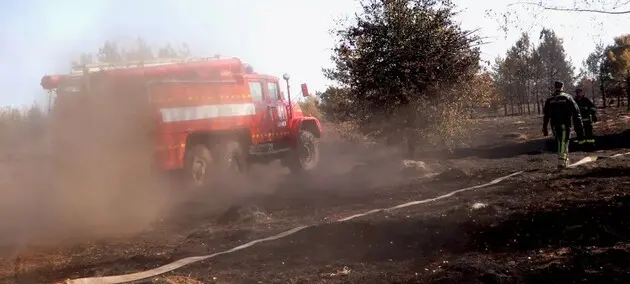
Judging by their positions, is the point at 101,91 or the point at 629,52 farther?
the point at 629,52

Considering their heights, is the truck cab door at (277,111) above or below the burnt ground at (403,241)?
above

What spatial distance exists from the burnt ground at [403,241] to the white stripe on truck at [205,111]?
7.15ft

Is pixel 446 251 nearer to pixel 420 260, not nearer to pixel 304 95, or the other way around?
pixel 420 260

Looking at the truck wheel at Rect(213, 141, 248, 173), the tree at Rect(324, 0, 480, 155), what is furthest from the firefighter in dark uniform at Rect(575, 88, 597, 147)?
the truck wheel at Rect(213, 141, 248, 173)

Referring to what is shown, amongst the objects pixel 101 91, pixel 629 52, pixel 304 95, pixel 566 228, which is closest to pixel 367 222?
pixel 566 228

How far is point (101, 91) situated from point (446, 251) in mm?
8403

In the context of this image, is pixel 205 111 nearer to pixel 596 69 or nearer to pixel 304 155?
pixel 304 155

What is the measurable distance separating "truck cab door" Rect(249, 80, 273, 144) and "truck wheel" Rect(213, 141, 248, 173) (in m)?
0.55

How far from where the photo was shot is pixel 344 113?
1522cm

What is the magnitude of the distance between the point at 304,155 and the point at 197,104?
4.58 metres

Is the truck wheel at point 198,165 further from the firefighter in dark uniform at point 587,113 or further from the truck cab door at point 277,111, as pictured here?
the firefighter in dark uniform at point 587,113

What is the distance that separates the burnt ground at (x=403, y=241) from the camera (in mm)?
4965

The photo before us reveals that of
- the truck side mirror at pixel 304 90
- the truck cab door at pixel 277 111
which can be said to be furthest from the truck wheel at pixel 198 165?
the truck side mirror at pixel 304 90

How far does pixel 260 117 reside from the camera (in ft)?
46.2
